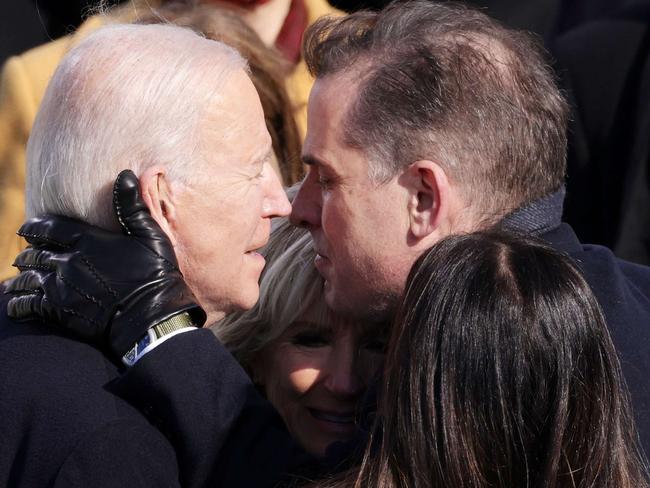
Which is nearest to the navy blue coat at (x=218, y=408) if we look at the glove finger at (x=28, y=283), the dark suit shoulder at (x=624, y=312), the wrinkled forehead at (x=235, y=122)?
the dark suit shoulder at (x=624, y=312)

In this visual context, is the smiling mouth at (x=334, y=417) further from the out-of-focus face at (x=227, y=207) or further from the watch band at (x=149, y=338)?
the watch band at (x=149, y=338)

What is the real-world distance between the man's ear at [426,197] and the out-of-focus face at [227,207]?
326 millimetres

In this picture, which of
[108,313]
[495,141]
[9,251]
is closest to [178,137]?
[108,313]

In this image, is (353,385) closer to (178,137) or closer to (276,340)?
(276,340)

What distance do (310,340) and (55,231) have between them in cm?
91

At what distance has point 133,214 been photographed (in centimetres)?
206

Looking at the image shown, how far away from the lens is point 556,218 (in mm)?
2447

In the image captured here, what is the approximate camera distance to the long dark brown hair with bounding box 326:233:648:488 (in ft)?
5.95

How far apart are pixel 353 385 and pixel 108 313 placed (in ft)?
2.92

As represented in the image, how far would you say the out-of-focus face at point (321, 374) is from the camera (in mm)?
2730

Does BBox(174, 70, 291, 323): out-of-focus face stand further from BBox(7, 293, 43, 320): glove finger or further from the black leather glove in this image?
BBox(7, 293, 43, 320): glove finger

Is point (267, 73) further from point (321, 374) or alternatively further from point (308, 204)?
point (321, 374)

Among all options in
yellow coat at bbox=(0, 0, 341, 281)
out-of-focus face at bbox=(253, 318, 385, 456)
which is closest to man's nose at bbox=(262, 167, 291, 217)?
out-of-focus face at bbox=(253, 318, 385, 456)

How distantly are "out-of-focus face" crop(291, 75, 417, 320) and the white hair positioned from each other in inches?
15.6
